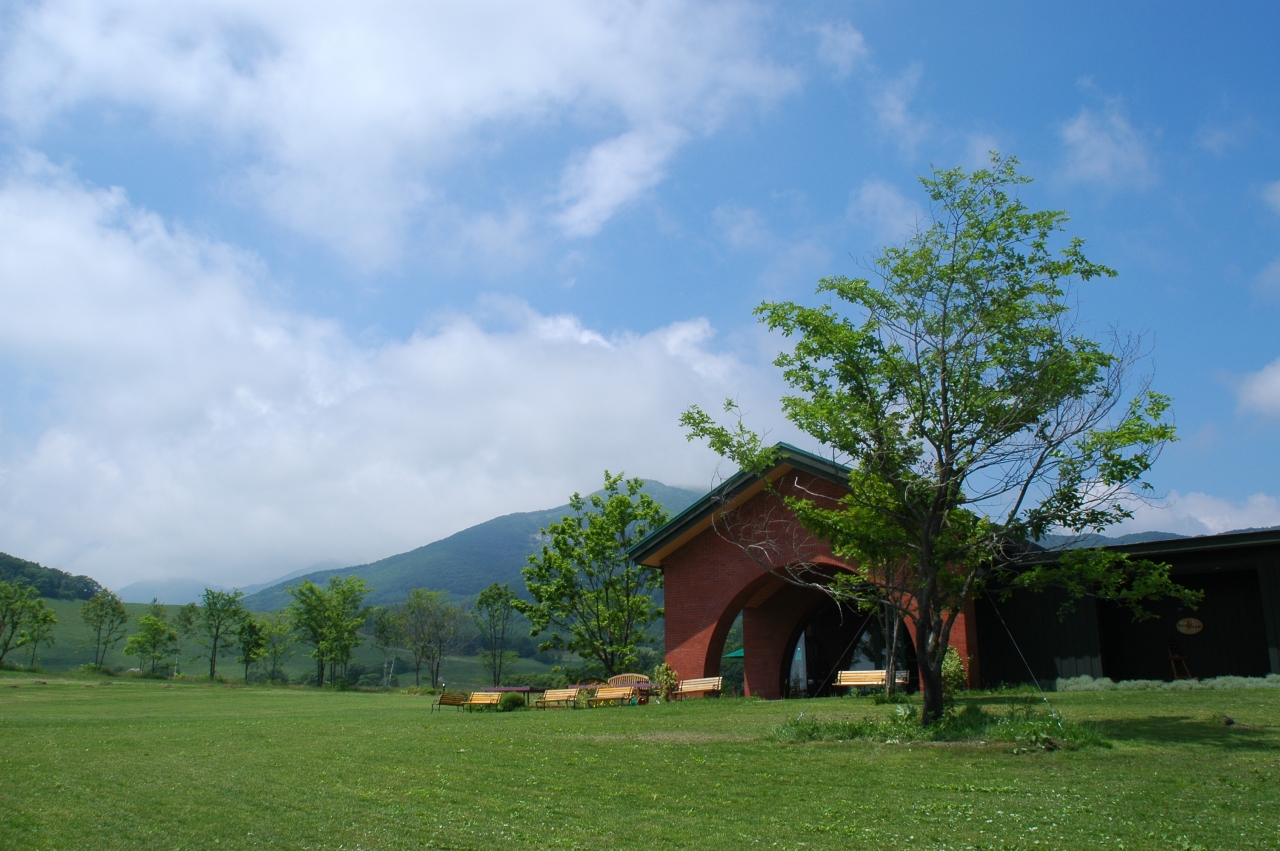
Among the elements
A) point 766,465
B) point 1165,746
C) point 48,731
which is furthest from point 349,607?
point 1165,746

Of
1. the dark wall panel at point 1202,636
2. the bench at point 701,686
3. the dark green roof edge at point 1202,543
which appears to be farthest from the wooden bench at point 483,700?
the dark wall panel at point 1202,636

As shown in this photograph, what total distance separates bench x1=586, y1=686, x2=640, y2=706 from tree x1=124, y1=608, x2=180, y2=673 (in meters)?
49.9

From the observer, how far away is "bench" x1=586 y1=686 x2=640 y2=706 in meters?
22.3

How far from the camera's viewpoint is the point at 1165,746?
34.2ft

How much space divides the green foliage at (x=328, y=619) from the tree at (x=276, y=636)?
96.5 inches

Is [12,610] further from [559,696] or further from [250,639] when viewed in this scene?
[559,696]

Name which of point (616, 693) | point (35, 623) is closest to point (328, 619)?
point (35, 623)

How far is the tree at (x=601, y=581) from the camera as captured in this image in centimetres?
3422

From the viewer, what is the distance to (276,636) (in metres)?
69.9

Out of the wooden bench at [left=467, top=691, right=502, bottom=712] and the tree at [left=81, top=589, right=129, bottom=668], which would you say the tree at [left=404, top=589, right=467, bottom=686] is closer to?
the tree at [left=81, top=589, right=129, bottom=668]

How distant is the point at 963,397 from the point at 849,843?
771 centimetres

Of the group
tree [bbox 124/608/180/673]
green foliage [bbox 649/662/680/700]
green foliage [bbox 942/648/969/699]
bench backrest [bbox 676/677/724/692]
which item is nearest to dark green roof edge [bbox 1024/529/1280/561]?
green foliage [bbox 942/648/969/699]

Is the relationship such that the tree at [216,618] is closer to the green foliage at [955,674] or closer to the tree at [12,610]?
the tree at [12,610]

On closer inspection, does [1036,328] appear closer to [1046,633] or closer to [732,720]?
[732,720]
